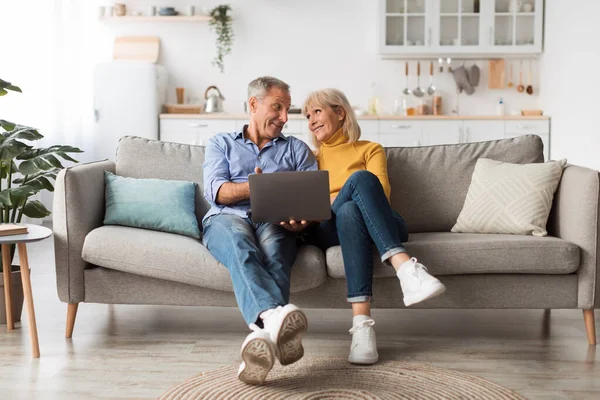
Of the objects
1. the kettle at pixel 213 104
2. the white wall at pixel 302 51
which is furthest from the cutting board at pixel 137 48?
the kettle at pixel 213 104

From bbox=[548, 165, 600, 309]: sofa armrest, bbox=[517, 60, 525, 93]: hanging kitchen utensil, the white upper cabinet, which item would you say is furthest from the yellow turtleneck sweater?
bbox=[517, 60, 525, 93]: hanging kitchen utensil

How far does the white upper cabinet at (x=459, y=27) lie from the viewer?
6.45m

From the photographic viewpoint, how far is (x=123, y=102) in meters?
6.26

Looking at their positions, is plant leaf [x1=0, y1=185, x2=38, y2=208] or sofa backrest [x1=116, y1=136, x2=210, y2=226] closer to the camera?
plant leaf [x1=0, y1=185, x2=38, y2=208]

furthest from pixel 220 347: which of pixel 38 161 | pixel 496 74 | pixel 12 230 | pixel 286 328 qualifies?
pixel 496 74

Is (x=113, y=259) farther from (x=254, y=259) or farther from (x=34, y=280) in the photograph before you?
(x=34, y=280)

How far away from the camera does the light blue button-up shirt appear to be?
9.85 feet

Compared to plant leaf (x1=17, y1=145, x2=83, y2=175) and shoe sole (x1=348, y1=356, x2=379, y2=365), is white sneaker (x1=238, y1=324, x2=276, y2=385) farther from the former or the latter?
plant leaf (x1=17, y1=145, x2=83, y2=175)

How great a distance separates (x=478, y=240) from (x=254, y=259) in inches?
35.0

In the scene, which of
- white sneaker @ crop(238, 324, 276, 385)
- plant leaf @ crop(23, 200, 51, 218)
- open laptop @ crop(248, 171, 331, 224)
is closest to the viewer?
white sneaker @ crop(238, 324, 276, 385)

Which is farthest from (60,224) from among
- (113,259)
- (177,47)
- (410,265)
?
(177,47)

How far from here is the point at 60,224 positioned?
2906mm

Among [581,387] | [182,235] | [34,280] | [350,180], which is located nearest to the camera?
[581,387]

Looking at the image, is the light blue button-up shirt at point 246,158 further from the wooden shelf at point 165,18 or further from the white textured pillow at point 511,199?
the wooden shelf at point 165,18
